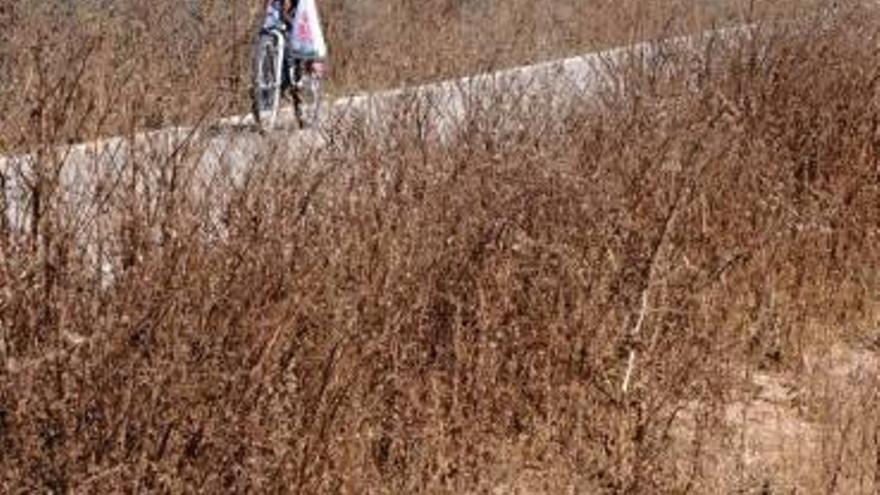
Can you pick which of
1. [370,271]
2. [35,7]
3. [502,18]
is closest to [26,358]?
[370,271]

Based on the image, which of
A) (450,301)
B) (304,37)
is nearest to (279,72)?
(304,37)

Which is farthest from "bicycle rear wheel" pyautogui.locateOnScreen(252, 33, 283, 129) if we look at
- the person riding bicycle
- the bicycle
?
the person riding bicycle

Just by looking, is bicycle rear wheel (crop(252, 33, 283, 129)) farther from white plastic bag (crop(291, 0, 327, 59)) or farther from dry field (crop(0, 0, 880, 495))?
dry field (crop(0, 0, 880, 495))

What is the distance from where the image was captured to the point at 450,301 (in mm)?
4473

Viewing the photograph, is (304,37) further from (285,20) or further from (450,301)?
(450,301)

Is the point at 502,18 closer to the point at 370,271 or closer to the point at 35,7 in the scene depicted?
the point at 35,7

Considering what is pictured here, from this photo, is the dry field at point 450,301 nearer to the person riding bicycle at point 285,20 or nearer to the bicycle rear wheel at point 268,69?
the bicycle rear wheel at point 268,69

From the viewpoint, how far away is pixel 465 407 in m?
4.32

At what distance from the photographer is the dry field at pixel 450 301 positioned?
320 cm

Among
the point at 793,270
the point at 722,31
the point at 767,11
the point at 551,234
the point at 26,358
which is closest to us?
the point at 26,358

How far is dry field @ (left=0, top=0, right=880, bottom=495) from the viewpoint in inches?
126

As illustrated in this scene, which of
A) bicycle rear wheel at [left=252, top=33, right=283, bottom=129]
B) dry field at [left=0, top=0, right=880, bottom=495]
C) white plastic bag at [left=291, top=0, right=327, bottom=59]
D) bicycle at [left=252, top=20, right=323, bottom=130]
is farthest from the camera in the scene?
white plastic bag at [left=291, top=0, right=327, bottom=59]

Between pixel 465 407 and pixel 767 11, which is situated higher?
pixel 767 11

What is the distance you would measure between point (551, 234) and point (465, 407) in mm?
928
